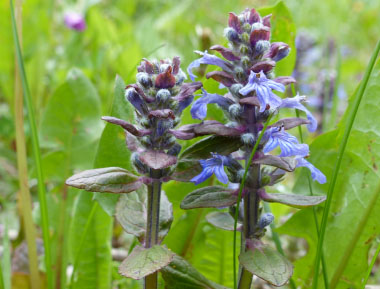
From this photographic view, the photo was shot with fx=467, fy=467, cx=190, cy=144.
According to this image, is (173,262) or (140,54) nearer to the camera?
(173,262)

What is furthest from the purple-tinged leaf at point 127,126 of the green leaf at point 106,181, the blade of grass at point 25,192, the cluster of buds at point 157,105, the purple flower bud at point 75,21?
the purple flower bud at point 75,21

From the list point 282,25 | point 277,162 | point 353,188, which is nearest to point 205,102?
point 277,162

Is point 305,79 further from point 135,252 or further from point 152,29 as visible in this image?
point 135,252

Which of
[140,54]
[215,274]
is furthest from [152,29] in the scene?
[215,274]

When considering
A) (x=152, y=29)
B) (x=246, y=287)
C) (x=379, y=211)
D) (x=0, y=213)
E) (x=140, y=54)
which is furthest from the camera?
(x=152, y=29)

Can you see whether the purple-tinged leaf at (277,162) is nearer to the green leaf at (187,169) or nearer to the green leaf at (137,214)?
the green leaf at (187,169)

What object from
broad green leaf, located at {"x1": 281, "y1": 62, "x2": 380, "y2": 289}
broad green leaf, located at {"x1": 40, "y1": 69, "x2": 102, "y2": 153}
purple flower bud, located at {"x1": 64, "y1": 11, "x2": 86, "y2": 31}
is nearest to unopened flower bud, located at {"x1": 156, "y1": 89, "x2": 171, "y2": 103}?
broad green leaf, located at {"x1": 281, "y1": 62, "x2": 380, "y2": 289}

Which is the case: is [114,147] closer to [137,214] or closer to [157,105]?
[137,214]

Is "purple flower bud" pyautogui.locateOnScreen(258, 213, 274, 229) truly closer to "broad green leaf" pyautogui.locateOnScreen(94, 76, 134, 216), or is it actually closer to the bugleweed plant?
the bugleweed plant
